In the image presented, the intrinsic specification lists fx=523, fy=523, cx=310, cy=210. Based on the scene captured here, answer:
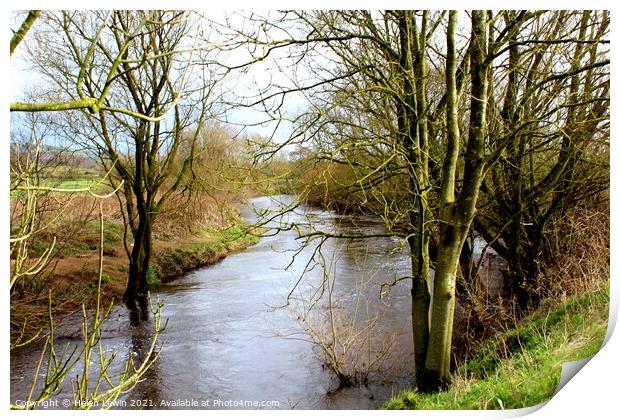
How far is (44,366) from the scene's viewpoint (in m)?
4.34

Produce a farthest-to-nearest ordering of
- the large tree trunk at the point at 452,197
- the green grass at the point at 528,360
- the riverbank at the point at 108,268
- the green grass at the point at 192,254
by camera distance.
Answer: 1. the green grass at the point at 192,254
2. the large tree trunk at the point at 452,197
3. the riverbank at the point at 108,268
4. the green grass at the point at 528,360

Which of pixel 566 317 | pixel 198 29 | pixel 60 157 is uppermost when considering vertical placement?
pixel 198 29

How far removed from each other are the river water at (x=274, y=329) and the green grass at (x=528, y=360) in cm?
70

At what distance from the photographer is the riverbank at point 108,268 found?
3.75 m

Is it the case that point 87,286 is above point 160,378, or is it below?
above

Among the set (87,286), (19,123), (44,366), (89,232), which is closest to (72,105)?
(19,123)

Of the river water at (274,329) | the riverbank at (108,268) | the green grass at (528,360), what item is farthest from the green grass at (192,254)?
the green grass at (528,360)

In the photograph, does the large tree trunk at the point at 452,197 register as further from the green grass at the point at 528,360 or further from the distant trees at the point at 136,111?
the distant trees at the point at 136,111

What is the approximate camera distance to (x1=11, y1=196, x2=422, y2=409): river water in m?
4.11

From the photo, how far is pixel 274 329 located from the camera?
499cm

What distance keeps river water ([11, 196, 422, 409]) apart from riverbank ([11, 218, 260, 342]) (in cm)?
16

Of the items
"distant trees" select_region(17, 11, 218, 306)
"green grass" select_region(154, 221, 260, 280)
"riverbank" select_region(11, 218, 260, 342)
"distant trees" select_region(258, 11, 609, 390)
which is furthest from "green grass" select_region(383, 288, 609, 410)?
"distant trees" select_region(17, 11, 218, 306)

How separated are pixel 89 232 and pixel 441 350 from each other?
3063 mm
